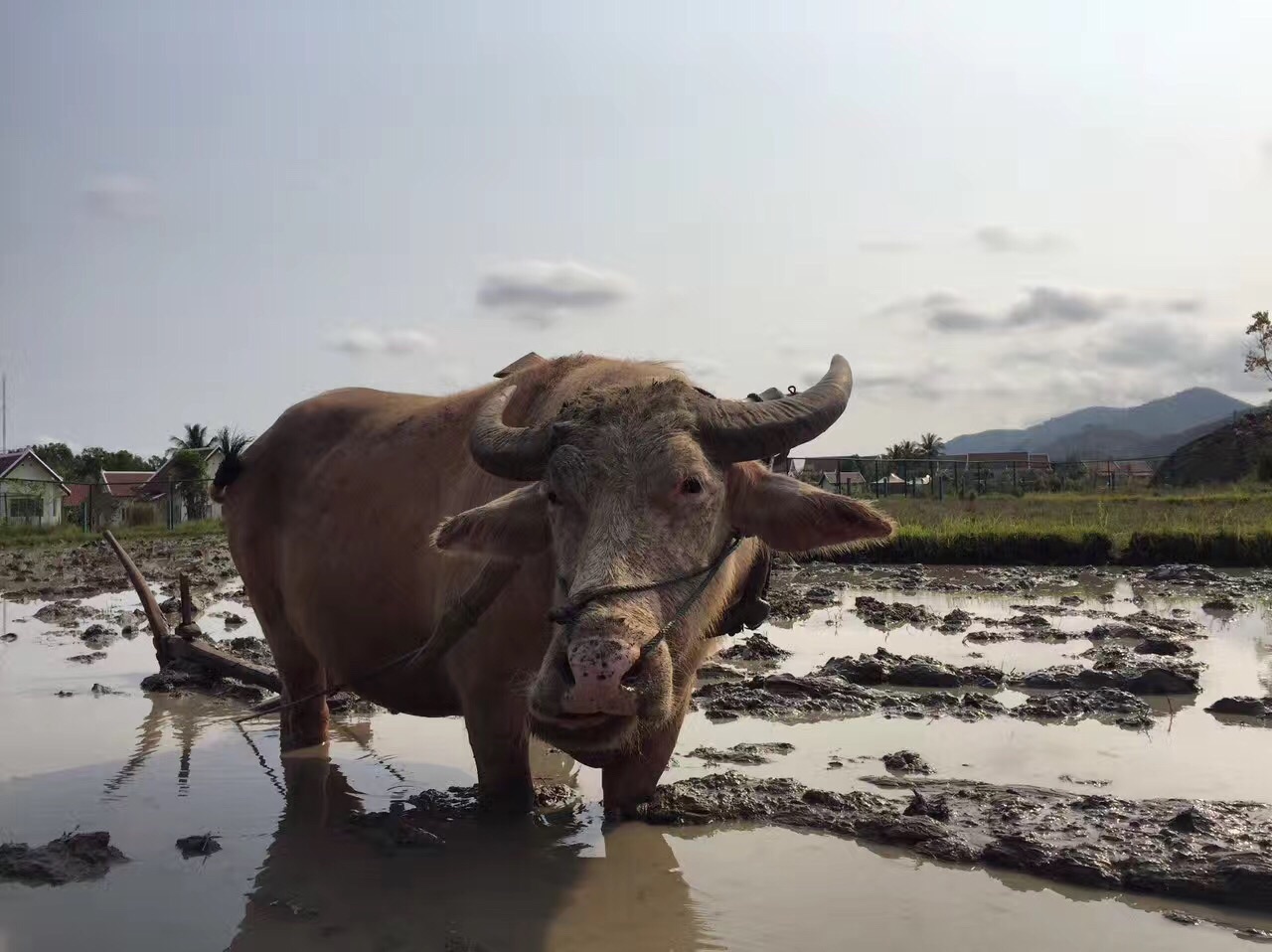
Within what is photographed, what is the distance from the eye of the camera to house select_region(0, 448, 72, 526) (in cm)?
3606

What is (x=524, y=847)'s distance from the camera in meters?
3.80

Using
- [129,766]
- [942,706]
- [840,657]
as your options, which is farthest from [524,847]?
[840,657]

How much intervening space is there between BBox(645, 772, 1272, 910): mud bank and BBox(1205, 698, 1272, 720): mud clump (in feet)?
6.00

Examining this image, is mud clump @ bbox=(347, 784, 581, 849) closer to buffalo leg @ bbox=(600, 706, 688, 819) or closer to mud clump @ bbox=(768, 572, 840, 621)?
buffalo leg @ bbox=(600, 706, 688, 819)

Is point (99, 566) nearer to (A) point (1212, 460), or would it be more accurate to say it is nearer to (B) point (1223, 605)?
(B) point (1223, 605)

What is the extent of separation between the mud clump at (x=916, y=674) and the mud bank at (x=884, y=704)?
203mm

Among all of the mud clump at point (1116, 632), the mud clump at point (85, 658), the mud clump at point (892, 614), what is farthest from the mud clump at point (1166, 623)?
the mud clump at point (85, 658)

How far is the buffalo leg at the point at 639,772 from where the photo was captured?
370 centimetres

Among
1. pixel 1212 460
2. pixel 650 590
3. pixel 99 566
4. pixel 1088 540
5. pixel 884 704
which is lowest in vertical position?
pixel 884 704

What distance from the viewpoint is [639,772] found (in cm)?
377

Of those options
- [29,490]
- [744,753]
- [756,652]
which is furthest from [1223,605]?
[29,490]

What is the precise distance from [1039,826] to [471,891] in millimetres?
2011

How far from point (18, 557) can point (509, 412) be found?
2007 centimetres

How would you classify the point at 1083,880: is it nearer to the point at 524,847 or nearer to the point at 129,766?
the point at 524,847
